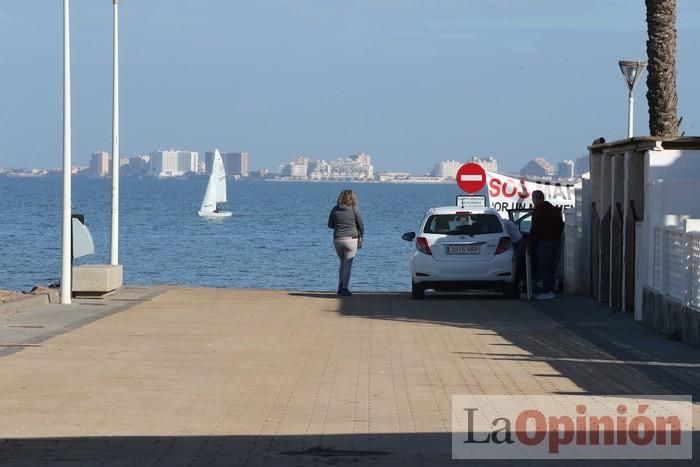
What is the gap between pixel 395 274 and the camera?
4762 centimetres

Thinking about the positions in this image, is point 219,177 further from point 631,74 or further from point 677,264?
point 677,264

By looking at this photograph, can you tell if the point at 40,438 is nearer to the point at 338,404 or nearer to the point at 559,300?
the point at 338,404

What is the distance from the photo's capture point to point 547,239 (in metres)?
25.4

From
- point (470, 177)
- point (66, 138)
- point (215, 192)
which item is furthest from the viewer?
point (215, 192)

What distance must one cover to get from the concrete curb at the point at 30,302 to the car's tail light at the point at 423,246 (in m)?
6.13

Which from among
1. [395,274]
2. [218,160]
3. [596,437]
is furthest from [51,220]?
[596,437]

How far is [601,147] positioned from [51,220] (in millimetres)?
75484

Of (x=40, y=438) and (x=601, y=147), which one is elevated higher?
(x=601, y=147)

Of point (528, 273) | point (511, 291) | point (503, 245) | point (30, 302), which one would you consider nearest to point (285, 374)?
point (30, 302)

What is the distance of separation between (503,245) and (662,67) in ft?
13.8

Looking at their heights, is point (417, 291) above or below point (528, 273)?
below

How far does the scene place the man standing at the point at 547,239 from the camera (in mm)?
25422

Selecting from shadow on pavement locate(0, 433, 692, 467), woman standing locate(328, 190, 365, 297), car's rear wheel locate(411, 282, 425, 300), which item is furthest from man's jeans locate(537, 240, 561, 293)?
shadow on pavement locate(0, 433, 692, 467)

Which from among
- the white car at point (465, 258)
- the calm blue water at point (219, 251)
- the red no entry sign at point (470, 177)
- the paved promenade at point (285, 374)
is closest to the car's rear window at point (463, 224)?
the white car at point (465, 258)
